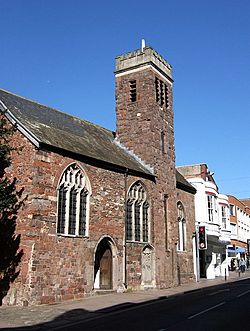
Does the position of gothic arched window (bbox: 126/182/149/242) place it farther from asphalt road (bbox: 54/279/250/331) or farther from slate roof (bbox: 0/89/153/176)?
asphalt road (bbox: 54/279/250/331)

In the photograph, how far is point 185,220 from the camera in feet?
101

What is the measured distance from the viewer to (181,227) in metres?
30.3

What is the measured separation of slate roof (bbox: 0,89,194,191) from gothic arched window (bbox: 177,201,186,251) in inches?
233

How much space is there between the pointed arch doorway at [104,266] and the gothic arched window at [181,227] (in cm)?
927

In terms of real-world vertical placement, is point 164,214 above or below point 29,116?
below

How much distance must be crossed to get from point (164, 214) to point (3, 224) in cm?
1235

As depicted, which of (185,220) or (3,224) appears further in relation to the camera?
(185,220)

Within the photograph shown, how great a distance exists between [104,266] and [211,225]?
1610cm

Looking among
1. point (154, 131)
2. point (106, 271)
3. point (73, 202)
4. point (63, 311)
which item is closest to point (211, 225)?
point (154, 131)

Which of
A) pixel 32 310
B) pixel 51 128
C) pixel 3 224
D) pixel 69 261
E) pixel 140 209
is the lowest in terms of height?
pixel 32 310

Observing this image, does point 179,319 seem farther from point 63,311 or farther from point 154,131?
point 154,131

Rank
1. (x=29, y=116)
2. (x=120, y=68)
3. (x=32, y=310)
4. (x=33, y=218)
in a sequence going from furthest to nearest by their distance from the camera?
1. (x=120, y=68)
2. (x=29, y=116)
3. (x=33, y=218)
4. (x=32, y=310)

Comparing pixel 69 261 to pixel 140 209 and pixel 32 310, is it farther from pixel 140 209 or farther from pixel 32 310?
pixel 140 209

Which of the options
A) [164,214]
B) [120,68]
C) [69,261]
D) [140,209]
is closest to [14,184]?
[69,261]
